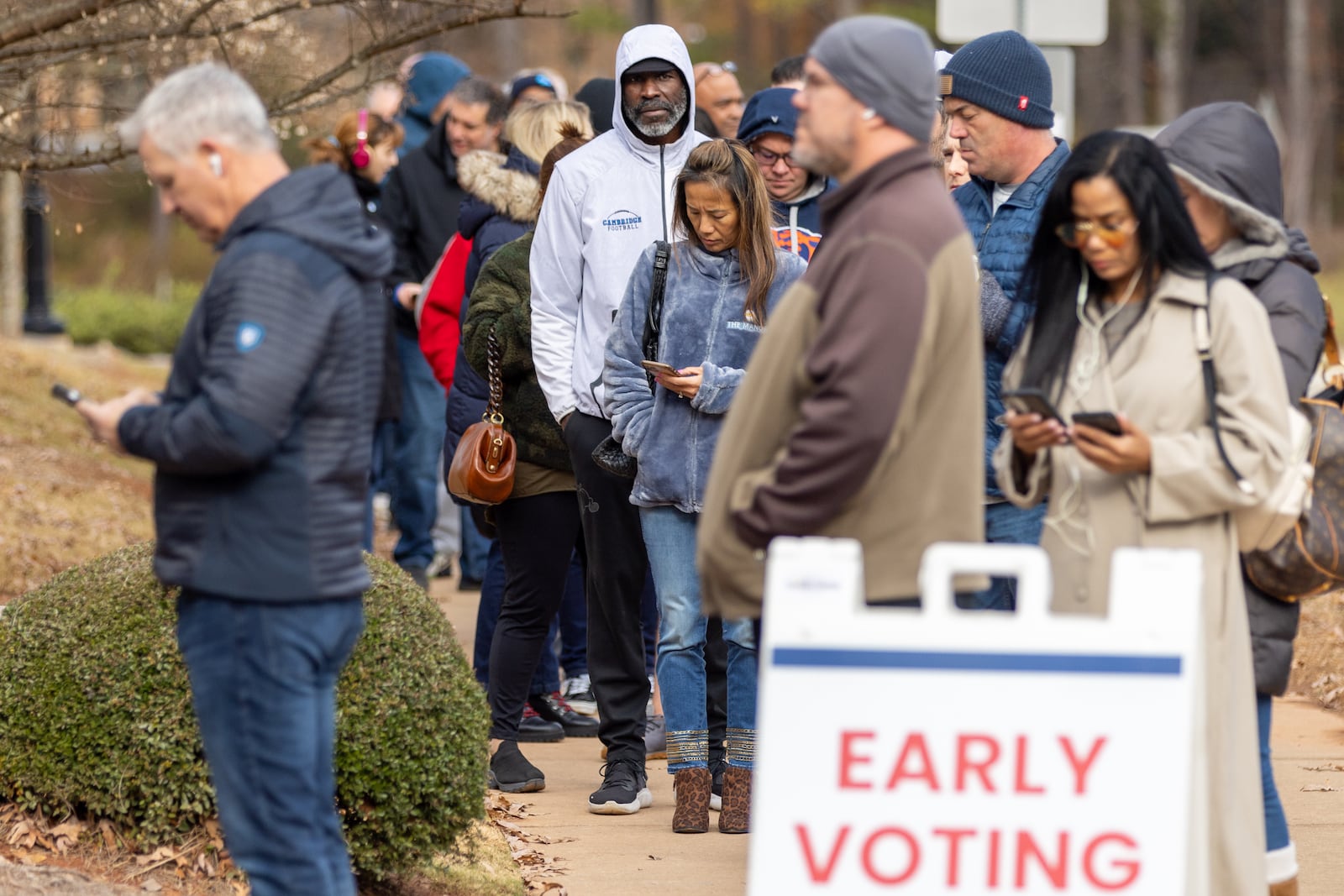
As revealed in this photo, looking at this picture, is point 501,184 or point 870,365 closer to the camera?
point 870,365

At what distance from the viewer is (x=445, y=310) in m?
7.61

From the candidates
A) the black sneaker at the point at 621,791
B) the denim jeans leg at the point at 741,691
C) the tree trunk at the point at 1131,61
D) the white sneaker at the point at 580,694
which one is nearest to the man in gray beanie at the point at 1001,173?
the denim jeans leg at the point at 741,691

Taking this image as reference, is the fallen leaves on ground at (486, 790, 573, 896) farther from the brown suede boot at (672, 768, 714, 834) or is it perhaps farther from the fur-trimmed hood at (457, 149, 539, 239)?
the fur-trimmed hood at (457, 149, 539, 239)

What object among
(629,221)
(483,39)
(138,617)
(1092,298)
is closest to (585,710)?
(629,221)

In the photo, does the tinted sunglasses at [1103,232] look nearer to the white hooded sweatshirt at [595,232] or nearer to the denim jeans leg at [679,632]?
the denim jeans leg at [679,632]

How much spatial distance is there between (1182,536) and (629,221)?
257 cm

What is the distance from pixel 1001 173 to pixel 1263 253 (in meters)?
1.08

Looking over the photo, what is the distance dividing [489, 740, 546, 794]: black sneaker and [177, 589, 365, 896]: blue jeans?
250 centimetres

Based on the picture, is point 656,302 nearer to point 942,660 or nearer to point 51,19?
point 942,660

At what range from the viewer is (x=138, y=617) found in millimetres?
4656

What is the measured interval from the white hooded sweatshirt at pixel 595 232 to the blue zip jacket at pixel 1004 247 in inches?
43.5

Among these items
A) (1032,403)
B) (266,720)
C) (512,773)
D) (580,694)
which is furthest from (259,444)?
(580,694)

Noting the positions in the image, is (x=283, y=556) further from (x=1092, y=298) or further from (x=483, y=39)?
(x=483, y=39)

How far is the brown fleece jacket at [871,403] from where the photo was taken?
3.22m
